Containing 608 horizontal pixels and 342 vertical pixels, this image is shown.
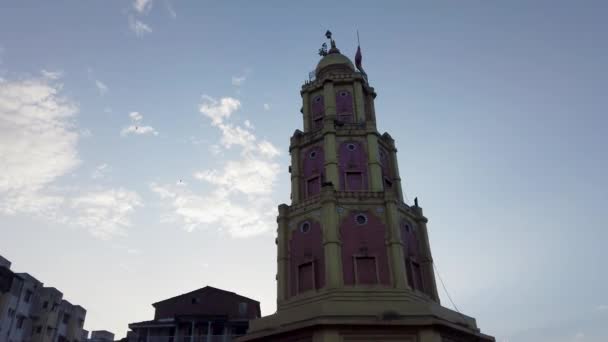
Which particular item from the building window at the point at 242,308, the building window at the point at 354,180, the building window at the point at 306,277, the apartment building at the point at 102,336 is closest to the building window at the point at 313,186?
the building window at the point at 354,180

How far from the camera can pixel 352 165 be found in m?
34.7

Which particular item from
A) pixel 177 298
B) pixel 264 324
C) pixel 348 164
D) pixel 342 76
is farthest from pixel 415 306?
pixel 177 298

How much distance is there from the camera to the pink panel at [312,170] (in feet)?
115

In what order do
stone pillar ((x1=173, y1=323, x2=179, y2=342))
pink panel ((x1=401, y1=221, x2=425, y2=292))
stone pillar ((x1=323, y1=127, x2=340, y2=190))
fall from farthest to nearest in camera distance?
stone pillar ((x1=173, y1=323, x2=179, y2=342)), stone pillar ((x1=323, y1=127, x2=340, y2=190)), pink panel ((x1=401, y1=221, x2=425, y2=292))

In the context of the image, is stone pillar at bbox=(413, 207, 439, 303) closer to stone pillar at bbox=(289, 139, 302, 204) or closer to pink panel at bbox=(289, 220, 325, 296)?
pink panel at bbox=(289, 220, 325, 296)

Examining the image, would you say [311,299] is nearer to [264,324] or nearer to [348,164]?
[264,324]

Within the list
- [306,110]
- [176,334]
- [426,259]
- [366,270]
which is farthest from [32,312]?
[426,259]

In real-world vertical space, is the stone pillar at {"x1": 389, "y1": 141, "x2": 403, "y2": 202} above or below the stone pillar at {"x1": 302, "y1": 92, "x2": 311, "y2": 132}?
below

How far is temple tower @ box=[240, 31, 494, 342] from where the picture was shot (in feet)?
86.7

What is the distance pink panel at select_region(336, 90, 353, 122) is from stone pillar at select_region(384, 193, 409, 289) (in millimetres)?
8500

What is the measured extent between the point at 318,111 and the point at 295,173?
6291mm

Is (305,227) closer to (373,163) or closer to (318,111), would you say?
(373,163)

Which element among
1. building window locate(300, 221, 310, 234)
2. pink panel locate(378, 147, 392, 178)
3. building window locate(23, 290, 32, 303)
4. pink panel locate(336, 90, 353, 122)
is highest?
pink panel locate(336, 90, 353, 122)

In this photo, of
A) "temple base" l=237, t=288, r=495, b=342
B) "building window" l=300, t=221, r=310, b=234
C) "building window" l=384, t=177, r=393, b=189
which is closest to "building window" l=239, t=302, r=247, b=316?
"building window" l=300, t=221, r=310, b=234
